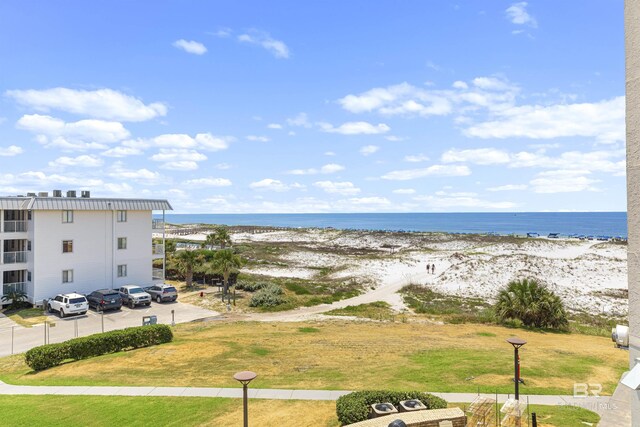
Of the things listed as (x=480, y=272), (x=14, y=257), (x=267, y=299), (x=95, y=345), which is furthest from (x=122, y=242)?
(x=480, y=272)

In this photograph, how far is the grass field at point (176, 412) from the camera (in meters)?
12.6

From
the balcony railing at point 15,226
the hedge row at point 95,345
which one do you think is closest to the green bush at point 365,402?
the hedge row at point 95,345

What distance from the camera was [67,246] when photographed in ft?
116

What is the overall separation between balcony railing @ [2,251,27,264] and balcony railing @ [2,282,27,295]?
1.88 metres

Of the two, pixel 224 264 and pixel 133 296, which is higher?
pixel 224 264

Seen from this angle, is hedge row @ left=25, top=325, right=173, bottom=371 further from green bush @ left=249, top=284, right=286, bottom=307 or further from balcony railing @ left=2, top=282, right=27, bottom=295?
balcony railing @ left=2, top=282, right=27, bottom=295

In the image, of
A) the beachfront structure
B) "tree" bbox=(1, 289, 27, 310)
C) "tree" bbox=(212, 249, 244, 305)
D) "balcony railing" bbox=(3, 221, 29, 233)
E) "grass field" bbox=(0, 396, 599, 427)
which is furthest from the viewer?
"tree" bbox=(212, 249, 244, 305)

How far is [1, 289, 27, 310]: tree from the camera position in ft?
106

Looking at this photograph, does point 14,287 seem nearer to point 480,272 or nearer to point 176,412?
point 176,412

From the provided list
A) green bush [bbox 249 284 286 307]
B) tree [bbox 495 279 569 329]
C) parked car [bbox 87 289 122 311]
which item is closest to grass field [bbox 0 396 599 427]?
tree [bbox 495 279 569 329]

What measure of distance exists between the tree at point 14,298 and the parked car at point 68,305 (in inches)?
130

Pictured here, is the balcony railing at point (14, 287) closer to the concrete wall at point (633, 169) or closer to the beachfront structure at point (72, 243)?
the beachfront structure at point (72, 243)

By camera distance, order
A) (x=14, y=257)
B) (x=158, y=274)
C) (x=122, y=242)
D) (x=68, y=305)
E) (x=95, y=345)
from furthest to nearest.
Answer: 1. (x=158, y=274)
2. (x=122, y=242)
3. (x=14, y=257)
4. (x=68, y=305)
5. (x=95, y=345)

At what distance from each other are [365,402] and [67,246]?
110ft
